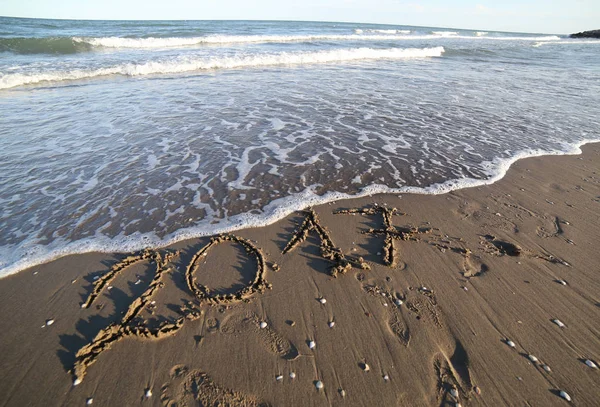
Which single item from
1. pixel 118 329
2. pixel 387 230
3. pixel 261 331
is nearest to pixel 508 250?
pixel 387 230

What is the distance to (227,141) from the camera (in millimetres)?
6570

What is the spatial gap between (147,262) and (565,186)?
273 inches

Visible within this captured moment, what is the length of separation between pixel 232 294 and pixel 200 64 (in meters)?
14.8

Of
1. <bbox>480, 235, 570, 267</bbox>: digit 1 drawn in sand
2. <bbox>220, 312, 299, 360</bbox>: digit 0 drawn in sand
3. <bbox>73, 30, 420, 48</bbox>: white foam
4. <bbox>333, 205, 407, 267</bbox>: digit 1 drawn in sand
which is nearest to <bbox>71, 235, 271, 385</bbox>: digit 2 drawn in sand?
<bbox>220, 312, 299, 360</bbox>: digit 0 drawn in sand

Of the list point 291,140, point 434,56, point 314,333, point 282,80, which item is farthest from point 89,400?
point 434,56

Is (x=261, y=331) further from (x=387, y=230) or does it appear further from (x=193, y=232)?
(x=387, y=230)

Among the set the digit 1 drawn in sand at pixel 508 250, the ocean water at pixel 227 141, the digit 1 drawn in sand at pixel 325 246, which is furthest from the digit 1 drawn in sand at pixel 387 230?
the digit 1 drawn in sand at pixel 508 250

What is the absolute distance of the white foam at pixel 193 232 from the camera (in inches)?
140

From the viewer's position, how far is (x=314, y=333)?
273 cm

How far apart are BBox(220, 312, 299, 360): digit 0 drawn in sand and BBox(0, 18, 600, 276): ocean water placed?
152 centimetres

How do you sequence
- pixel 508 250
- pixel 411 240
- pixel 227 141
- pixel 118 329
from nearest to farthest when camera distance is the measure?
pixel 118 329 < pixel 508 250 < pixel 411 240 < pixel 227 141

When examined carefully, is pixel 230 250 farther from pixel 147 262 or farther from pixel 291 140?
pixel 291 140

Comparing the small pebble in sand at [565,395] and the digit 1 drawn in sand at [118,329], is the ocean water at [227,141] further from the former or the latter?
the small pebble in sand at [565,395]

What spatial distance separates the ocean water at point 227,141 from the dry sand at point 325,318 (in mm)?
695
